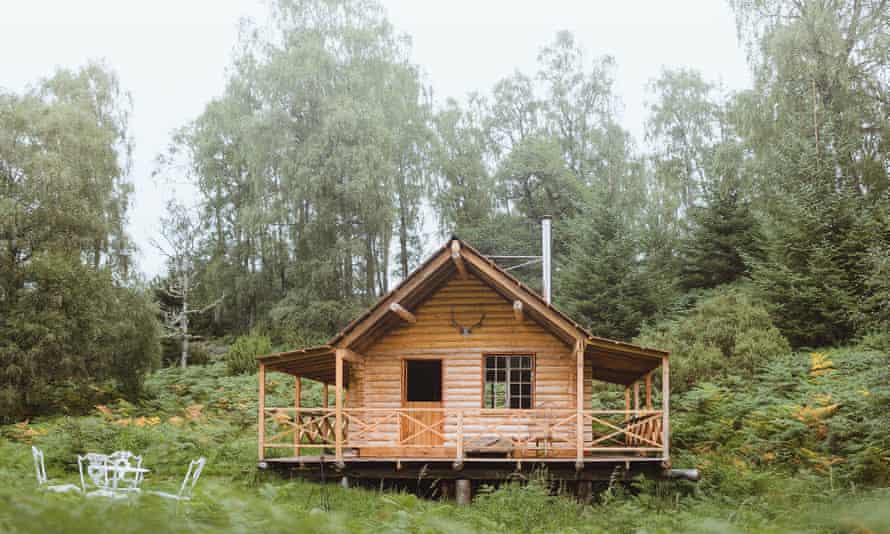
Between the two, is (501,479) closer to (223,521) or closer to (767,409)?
(767,409)

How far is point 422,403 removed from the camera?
16734 mm

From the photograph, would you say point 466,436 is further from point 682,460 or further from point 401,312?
point 682,460

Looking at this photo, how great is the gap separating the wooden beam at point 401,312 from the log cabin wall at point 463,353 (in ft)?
1.79

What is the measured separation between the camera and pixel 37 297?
24438 millimetres

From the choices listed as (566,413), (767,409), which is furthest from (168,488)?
(767,409)

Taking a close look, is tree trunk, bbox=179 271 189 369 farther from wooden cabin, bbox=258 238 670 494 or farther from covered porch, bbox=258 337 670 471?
wooden cabin, bbox=258 238 670 494

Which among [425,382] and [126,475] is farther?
[425,382]

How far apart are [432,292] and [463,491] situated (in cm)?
379

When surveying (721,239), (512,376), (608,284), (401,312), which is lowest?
(512,376)

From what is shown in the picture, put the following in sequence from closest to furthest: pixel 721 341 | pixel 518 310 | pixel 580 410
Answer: pixel 580 410
pixel 518 310
pixel 721 341

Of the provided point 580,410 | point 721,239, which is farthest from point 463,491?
point 721,239

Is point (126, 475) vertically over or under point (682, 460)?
under

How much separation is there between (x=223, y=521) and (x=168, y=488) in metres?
9.30

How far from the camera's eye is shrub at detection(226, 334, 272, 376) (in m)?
32.2
